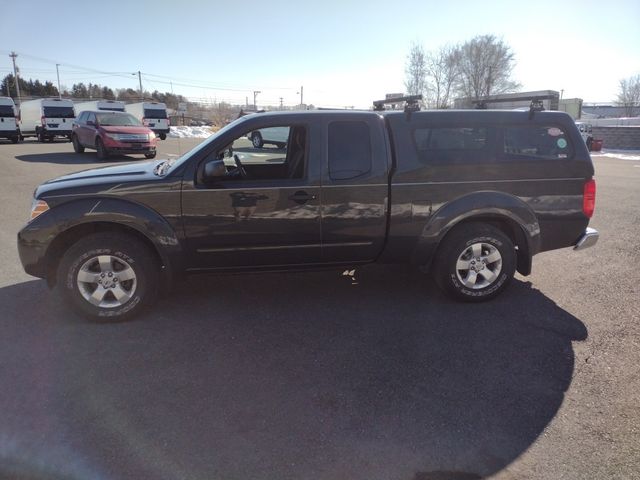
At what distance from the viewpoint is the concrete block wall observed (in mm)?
31484

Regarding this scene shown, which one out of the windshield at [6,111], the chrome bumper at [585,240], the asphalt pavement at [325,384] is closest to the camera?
the asphalt pavement at [325,384]

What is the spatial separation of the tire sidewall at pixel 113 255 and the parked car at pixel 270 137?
1529 mm

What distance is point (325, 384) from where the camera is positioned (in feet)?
10.3

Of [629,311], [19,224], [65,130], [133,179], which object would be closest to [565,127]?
[629,311]

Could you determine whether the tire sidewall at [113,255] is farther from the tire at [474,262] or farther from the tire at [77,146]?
the tire at [77,146]

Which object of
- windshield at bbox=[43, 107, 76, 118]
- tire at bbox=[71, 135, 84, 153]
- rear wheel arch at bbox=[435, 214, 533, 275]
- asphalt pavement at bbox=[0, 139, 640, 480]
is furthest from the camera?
→ windshield at bbox=[43, 107, 76, 118]

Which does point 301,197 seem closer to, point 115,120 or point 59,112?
point 115,120

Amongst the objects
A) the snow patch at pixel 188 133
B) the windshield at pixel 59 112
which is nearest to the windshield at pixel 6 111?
the windshield at pixel 59 112

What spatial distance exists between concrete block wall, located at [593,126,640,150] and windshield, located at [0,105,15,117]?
3788 centimetres

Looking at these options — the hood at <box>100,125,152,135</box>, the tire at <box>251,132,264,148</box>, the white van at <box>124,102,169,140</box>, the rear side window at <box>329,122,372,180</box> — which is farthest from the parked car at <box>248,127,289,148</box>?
the white van at <box>124,102,169,140</box>

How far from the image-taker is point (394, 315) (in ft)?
13.9

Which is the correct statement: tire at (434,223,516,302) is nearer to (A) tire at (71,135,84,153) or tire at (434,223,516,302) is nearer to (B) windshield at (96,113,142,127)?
(B) windshield at (96,113,142,127)

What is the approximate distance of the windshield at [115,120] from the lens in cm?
1717

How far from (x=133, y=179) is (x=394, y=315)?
2.63 meters
